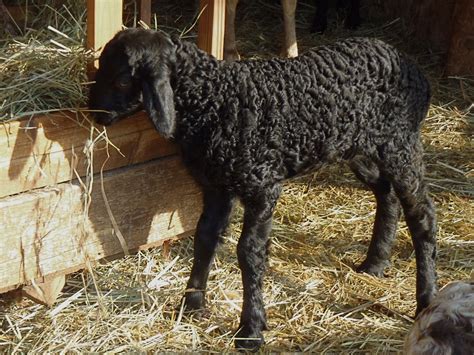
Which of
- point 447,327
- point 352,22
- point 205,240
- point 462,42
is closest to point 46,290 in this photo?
point 205,240

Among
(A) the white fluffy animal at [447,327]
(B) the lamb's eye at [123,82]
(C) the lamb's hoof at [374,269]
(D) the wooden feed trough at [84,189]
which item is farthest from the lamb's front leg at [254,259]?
(A) the white fluffy animal at [447,327]

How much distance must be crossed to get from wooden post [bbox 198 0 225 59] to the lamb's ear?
92 centimetres

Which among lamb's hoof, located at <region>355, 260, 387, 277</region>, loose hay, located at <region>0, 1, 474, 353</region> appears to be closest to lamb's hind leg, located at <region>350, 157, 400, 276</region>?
lamb's hoof, located at <region>355, 260, 387, 277</region>

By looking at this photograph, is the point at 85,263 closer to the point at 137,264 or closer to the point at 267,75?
the point at 137,264

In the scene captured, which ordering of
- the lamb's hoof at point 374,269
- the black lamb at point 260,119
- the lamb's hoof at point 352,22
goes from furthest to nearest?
1. the lamb's hoof at point 352,22
2. the lamb's hoof at point 374,269
3. the black lamb at point 260,119

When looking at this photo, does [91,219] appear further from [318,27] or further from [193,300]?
[318,27]

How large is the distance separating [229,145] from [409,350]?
161 cm

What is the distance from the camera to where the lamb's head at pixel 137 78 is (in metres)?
4.46

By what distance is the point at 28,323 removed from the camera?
5023 mm

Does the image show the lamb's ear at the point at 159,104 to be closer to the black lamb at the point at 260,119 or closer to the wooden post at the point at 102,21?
the black lamb at the point at 260,119

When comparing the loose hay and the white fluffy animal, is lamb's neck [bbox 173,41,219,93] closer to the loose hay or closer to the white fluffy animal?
the loose hay

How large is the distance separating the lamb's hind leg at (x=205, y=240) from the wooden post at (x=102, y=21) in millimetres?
942

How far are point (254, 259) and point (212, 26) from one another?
1.38m

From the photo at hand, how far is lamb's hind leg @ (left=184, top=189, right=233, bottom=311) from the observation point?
5.00 meters
